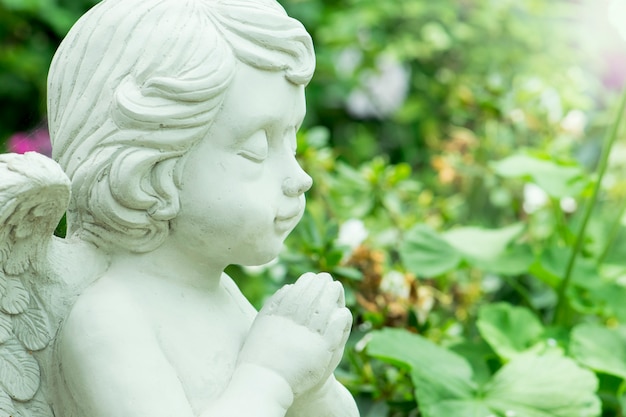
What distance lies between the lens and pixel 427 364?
1879mm

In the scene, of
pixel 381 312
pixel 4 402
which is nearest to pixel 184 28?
pixel 4 402

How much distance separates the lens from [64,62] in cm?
133

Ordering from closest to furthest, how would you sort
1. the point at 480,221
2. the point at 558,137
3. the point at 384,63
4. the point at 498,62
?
the point at 558,137
the point at 480,221
the point at 498,62
the point at 384,63

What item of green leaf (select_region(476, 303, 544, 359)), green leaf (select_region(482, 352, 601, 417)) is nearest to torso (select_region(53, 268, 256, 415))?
green leaf (select_region(482, 352, 601, 417))

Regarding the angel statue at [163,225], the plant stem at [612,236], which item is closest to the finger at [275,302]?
the angel statue at [163,225]

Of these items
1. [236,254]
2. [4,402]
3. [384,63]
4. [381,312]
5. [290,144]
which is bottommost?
[384,63]

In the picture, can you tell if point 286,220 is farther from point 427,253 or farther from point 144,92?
point 427,253

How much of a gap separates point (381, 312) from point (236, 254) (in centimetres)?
90

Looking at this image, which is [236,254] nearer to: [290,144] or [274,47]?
[290,144]

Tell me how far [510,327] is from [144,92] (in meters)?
1.18

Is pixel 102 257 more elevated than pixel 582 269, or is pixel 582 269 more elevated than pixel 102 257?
pixel 102 257

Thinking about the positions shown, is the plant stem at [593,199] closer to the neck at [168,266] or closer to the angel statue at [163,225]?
the angel statue at [163,225]

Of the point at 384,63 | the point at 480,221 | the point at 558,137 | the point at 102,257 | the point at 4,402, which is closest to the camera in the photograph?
the point at 4,402

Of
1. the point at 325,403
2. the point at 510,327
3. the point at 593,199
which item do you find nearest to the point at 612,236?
the point at 593,199
